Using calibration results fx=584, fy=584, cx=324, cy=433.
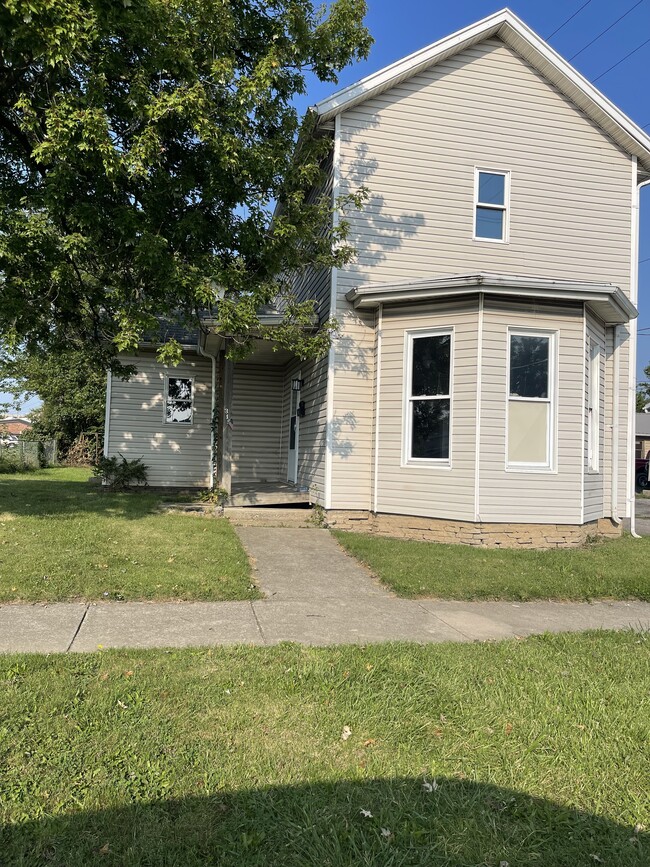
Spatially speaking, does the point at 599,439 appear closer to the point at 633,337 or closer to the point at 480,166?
the point at 633,337

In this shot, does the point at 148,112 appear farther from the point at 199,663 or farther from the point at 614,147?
the point at 614,147

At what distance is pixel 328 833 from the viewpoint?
2387 millimetres

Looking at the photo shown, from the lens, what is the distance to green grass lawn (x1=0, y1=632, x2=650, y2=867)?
92.0 inches

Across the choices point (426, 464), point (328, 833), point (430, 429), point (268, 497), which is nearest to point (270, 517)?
point (268, 497)

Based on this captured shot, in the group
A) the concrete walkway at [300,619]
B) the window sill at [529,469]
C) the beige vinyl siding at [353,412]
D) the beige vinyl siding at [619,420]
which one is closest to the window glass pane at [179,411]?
the beige vinyl siding at [353,412]

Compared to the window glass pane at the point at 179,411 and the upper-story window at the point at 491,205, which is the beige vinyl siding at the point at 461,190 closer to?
the upper-story window at the point at 491,205

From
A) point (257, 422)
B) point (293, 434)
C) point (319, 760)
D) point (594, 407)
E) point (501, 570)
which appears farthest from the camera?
point (257, 422)

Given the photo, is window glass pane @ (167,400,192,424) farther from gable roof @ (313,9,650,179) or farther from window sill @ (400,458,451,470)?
gable roof @ (313,9,650,179)

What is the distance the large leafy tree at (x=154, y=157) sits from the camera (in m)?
6.76

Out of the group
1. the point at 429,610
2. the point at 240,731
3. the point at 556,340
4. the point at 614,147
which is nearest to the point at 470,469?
the point at 556,340

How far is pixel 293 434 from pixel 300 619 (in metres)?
8.05

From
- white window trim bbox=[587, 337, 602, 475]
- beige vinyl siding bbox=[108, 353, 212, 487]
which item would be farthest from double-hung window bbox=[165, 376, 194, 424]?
white window trim bbox=[587, 337, 602, 475]

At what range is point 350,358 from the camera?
10.2 m

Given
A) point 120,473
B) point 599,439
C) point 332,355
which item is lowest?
point 120,473
